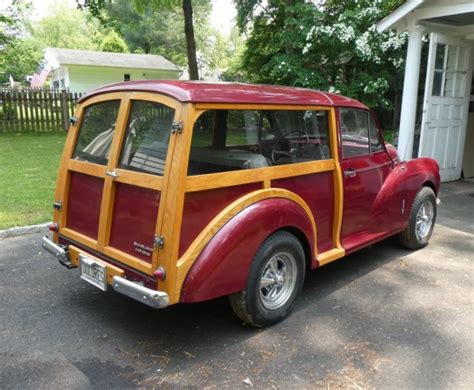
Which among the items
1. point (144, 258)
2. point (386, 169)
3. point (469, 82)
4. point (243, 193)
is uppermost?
point (469, 82)

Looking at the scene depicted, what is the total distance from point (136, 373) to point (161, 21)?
1516 inches

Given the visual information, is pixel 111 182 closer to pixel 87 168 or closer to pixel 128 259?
pixel 87 168

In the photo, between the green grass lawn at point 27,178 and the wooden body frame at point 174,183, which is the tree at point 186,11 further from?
the wooden body frame at point 174,183

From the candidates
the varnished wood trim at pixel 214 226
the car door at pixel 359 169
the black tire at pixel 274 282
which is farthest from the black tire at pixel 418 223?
the varnished wood trim at pixel 214 226

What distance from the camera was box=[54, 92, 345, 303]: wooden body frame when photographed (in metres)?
2.85

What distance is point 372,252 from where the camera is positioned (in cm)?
529

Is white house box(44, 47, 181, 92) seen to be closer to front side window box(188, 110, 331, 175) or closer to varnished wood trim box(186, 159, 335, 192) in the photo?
front side window box(188, 110, 331, 175)

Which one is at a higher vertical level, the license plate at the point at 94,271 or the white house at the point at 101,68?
the white house at the point at 101,68

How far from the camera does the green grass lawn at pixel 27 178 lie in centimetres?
614

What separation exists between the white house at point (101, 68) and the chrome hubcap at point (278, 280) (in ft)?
100

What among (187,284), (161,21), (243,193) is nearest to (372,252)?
(243,193)

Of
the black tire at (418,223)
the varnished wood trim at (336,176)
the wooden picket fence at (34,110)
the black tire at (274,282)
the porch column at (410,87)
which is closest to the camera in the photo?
the black tire at (274,282)

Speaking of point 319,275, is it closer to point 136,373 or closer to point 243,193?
point 243,193

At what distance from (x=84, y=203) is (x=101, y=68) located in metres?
31.1
